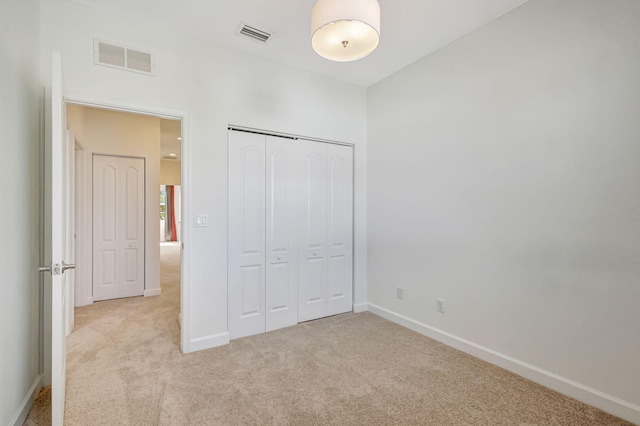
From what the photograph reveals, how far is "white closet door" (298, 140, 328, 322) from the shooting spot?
344cm

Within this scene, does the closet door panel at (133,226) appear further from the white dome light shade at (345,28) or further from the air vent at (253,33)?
the white dome light shade at (345,28)

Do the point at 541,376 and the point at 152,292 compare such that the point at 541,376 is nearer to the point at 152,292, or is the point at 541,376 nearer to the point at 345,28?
the point at 345,28

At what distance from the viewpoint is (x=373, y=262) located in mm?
3801

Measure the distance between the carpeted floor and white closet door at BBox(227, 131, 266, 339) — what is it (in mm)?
245

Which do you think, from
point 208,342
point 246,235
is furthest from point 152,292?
point 246,235

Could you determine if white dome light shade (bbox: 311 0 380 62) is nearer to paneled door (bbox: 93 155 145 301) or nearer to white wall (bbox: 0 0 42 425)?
white wall (bbox: 0 0 42 425)

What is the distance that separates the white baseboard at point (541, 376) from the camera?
6.08 feet

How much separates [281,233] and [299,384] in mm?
1528

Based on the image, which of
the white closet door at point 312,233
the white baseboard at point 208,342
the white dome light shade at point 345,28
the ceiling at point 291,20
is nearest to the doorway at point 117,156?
the ceiling at point 291,20

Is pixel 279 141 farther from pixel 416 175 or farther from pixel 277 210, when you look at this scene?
pixel 416 175

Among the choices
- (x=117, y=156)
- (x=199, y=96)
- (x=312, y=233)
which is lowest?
(x=312, y=233)

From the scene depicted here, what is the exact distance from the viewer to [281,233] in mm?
3289

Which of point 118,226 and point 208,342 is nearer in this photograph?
point 208,342

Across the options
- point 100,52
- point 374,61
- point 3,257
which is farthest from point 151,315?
point 374,61
